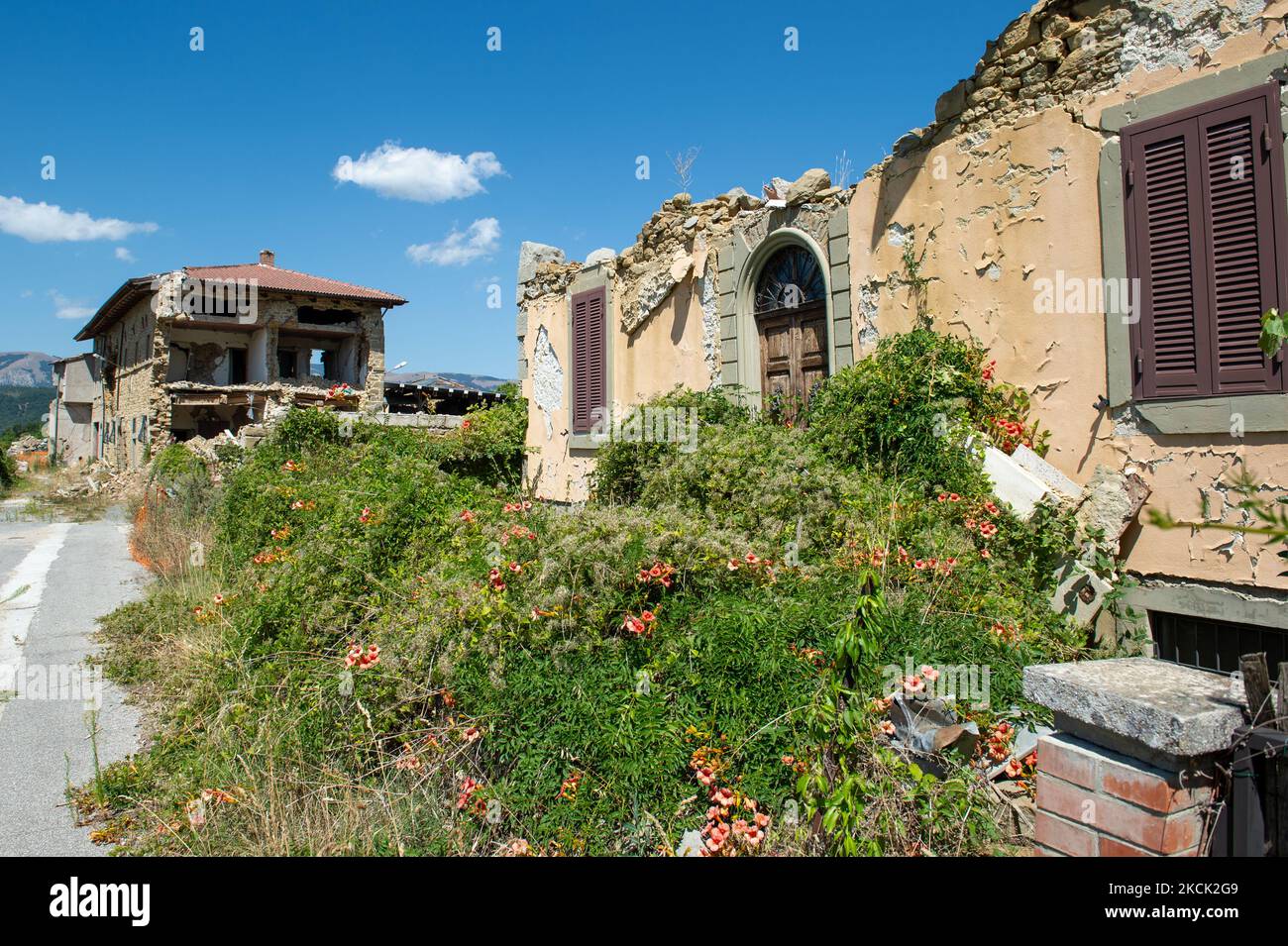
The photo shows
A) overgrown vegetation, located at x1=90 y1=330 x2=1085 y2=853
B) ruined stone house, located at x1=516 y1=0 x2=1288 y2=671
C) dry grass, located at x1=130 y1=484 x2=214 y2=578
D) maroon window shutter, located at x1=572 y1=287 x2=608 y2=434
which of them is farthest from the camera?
maroon window shutter, located at x1=572 y1=287 x2=608 y2=434

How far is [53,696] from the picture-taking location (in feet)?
17.7

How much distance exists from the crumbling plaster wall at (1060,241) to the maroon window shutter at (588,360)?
3.83 m

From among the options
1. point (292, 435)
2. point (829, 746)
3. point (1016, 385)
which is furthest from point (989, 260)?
point (292, 435)

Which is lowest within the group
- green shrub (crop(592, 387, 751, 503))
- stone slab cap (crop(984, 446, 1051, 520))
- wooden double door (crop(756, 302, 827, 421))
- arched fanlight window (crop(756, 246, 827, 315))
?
stone slab cap (crop(984, 446, 1051, 520))

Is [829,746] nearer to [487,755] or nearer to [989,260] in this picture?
[487,755]

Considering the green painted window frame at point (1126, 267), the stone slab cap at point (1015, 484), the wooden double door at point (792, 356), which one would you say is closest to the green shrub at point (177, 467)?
the wooden double door at point (792, 356)

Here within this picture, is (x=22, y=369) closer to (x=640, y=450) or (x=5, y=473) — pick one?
(x=5, y=473)

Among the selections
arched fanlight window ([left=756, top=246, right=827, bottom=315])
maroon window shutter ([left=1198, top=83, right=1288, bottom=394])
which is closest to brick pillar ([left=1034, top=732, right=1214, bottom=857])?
maroon window shutter ([left=1198, top=83, right=1288, bottom=394])

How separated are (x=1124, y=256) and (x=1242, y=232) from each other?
0.65m

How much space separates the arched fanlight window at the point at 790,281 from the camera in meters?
7.64

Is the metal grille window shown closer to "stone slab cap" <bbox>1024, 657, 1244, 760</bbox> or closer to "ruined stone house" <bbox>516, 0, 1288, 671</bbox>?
"ruined stone house" <bbox>516, 0, 1288, 671</bbox>

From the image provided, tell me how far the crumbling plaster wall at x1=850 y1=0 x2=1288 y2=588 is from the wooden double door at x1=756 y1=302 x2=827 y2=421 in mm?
689

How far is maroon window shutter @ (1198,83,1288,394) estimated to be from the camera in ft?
15.1

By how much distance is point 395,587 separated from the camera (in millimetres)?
5285
